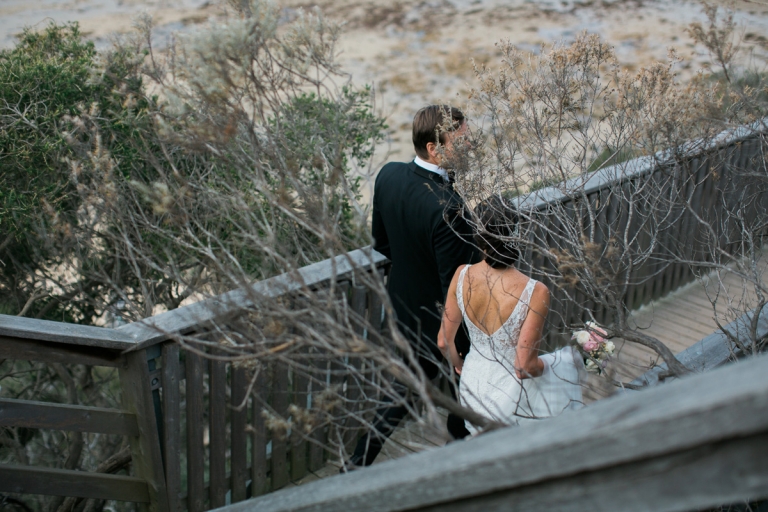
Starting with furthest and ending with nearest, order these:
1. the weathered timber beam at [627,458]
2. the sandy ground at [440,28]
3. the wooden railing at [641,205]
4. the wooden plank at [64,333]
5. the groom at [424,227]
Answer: the sandy ground at [440,28]
the wooden railing at [641,205]
the groom at [424,227]
the wooden plank at [64,333]
the weathered timber beam at [627,458]

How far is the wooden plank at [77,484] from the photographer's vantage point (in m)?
3.13

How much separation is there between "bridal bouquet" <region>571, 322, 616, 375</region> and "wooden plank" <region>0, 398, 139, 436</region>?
2044mm

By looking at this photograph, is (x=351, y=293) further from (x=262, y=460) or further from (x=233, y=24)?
(x=233, y=24)

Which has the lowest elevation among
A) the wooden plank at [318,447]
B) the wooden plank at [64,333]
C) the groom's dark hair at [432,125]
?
the wooden plank at [318,447]

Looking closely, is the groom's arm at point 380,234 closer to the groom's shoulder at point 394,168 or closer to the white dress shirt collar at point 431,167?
the groom's shoulder at point 394,168

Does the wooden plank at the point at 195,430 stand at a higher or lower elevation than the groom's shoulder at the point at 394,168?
lower

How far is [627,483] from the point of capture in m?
1.09

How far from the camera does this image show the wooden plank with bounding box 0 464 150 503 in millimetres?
3129

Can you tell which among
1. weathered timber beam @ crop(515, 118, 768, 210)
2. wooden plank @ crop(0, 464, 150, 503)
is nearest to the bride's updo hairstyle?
weathered timber beam @ crop(515, 118, 768, 210)

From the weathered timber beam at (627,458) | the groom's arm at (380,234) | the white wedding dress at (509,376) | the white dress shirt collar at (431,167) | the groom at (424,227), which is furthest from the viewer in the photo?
the groom's arm at (380,234)

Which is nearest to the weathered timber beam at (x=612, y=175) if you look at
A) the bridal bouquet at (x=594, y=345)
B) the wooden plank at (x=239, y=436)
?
the bridal bouquet at (x=594, y=345)

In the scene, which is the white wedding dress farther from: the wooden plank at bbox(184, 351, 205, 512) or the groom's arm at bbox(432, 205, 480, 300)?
the wooden plank at bbox(184, 351, 205, 512)

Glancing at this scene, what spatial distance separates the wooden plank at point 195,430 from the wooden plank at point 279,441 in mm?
349

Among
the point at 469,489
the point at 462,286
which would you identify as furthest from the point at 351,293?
the point at 469,489
